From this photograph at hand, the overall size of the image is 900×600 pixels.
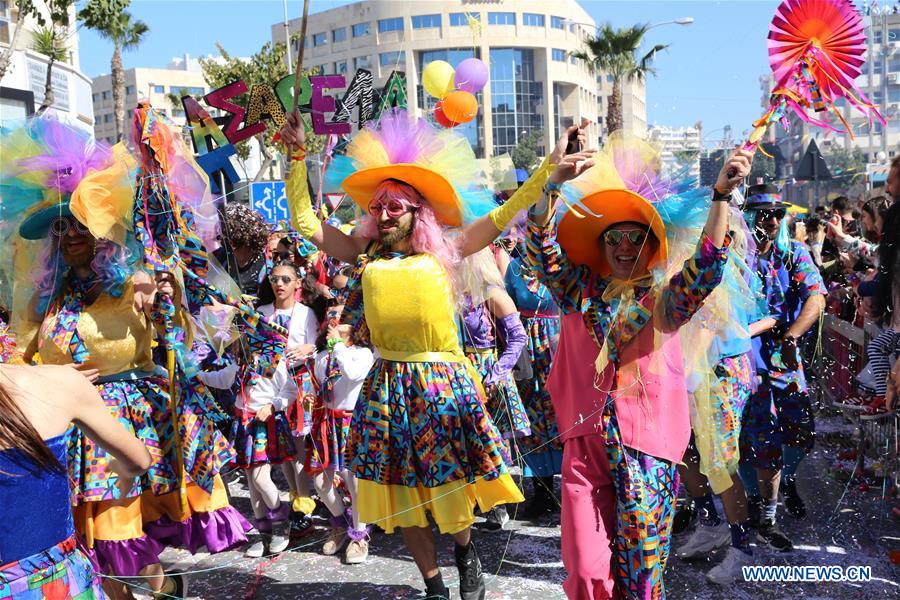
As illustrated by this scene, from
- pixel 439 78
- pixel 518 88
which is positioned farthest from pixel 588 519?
pixel 518 88

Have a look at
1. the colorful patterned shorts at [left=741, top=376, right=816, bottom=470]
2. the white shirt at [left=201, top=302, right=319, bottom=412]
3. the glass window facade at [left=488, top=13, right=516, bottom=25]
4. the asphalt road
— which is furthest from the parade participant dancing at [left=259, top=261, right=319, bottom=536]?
the glass window facade at [left=488, top=13, right=516, bottom=25]

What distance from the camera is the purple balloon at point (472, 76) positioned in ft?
21.4

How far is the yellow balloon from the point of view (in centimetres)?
691

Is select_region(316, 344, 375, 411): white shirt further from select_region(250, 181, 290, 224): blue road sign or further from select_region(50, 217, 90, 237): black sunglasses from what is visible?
select_region(250, 181, 290, 224): blue road sign

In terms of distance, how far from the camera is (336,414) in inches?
200

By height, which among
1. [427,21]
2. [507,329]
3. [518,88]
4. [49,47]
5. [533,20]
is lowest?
[507,329]

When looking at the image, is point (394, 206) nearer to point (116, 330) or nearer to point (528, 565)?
point (116, 330)

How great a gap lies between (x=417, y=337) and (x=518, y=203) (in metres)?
0.73

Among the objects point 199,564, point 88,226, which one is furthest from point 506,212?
point 199,564

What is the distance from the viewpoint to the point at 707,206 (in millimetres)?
3117

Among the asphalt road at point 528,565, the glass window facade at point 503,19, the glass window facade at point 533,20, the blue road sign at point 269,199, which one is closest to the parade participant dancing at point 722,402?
the asphalt road at point 528,565

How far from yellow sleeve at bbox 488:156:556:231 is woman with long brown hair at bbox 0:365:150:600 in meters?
1.85

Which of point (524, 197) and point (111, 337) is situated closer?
point (524, 197)

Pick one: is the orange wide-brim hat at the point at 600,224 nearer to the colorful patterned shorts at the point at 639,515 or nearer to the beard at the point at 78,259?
the colorful patterned shorts at the point at 639,515
